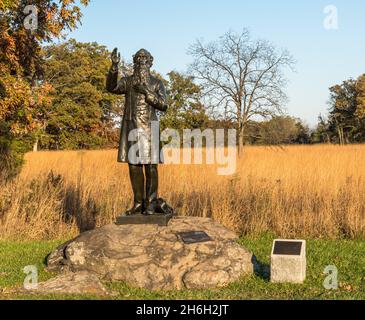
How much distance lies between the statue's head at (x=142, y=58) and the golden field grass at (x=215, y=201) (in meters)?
3.74

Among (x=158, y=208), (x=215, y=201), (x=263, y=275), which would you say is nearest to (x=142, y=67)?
(x=158, y=208)

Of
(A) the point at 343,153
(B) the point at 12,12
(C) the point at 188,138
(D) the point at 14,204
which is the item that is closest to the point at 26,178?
(D) the point at 14,204

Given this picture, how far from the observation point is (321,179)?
11.1 meters

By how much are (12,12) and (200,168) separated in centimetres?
525

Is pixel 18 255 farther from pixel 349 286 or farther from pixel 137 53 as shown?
pixel 349 286

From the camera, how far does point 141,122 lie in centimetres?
710

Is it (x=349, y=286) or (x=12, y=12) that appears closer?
(x=349, y=286)

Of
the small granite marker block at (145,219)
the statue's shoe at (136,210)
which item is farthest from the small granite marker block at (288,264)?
the statue's shoe at (136,210)

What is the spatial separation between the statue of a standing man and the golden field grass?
115 inches

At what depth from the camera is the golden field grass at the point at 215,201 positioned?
31.8 ft

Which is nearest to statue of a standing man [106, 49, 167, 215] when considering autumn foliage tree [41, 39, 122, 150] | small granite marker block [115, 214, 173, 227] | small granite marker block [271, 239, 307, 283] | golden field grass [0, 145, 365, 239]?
small granite marker block [115, 214, 173, 227]

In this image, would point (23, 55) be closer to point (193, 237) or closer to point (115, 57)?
point (115, 57)

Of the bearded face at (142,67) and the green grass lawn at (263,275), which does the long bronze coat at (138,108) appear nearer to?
the bearded face at (142,67)

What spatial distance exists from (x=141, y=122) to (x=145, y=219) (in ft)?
4.22
